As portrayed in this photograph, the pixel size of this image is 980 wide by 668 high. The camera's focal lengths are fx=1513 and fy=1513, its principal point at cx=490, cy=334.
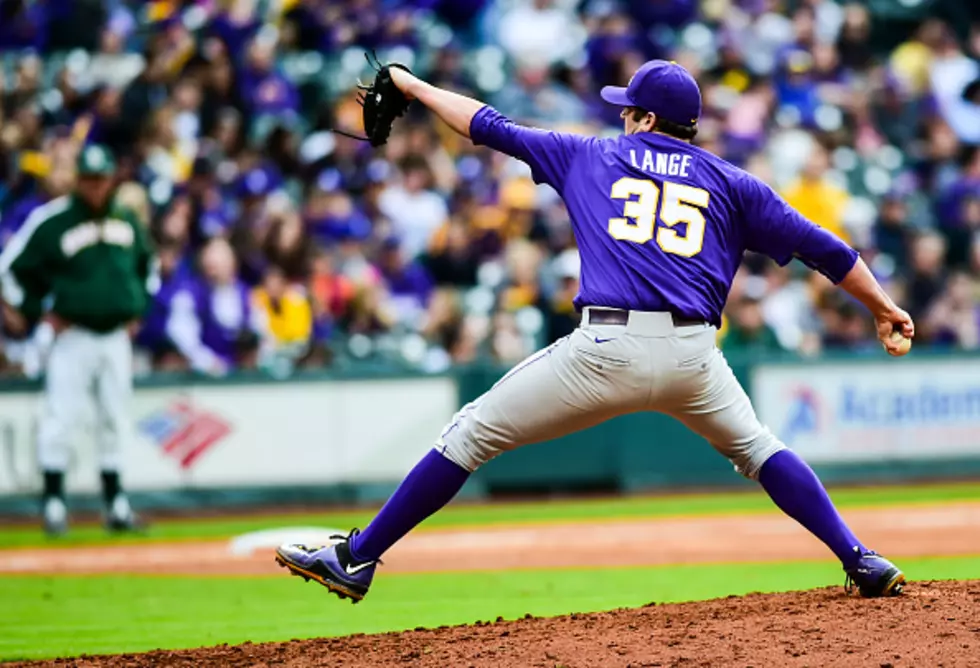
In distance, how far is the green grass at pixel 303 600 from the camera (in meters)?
6.83

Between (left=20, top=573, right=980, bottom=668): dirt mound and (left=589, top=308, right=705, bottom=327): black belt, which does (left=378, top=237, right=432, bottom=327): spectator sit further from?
(left=589, top=308, right=705, bottom=327): black belt

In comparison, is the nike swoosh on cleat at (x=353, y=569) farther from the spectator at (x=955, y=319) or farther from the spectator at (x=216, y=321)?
the spectator at (x=955, y=319)

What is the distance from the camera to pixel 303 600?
8.17 metres

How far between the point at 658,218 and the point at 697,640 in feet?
4.96

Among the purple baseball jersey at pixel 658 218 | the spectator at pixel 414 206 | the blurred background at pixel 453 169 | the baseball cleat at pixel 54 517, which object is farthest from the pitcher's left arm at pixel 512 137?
the spectator at pixel 414 206

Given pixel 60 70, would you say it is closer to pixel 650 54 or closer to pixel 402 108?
pixel 650 54

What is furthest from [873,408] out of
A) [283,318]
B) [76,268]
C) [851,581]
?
[851,581]

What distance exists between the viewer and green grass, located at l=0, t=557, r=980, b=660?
269 inches

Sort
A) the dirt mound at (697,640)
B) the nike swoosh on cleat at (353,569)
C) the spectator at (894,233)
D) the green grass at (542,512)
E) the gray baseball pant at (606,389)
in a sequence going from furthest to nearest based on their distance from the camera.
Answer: the spectator at (894,233) → the green grass at (542,512) → the nike swoosh on cleat at (353,569) → the gray baseball pant at (606,389) → the dirt mound at (697,640)

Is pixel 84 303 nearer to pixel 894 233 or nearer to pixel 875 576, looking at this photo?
pixel 875 576

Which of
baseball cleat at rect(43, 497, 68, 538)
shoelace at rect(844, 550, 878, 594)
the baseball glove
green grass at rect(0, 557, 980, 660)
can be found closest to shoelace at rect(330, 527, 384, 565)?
green grass at rect(0, 557, 980, 660)

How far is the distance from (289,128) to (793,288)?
5.35m

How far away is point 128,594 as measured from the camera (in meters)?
8.41

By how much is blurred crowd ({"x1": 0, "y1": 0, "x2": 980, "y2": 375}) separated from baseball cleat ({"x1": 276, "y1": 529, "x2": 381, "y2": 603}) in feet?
24.7
